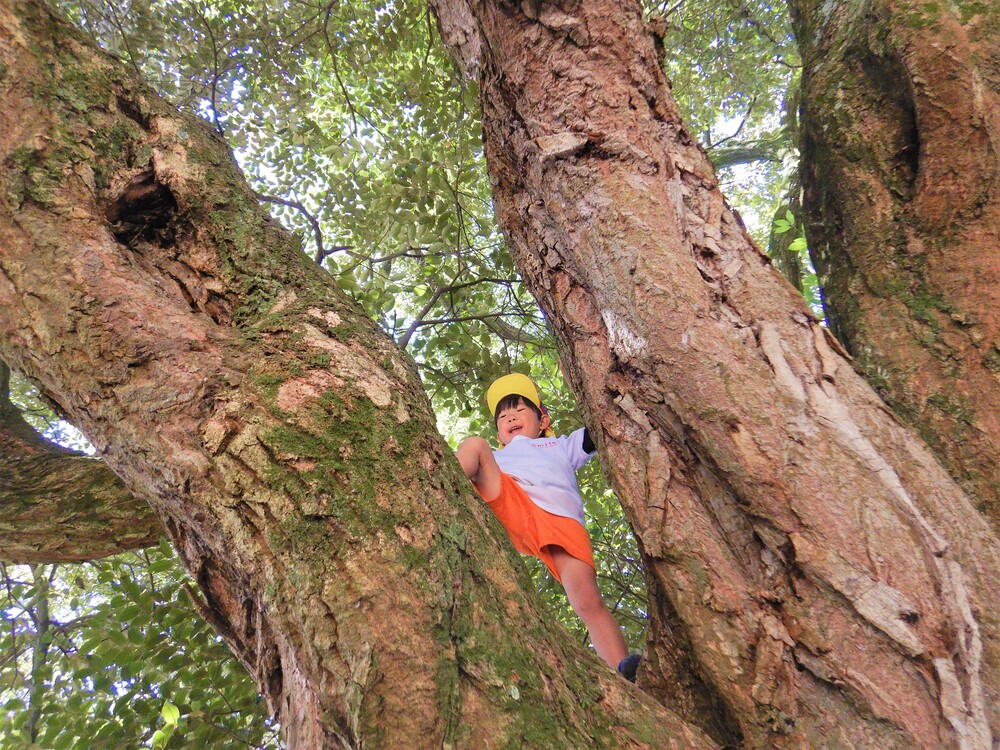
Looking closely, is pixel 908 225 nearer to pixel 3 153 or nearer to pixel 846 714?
pixel 846 714

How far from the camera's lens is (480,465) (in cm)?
263

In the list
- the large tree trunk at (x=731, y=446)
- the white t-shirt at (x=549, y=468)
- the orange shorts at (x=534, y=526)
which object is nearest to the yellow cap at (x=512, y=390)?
the white t-shirt at (x=549, y=468)

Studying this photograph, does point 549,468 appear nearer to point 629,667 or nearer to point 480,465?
point 480,465

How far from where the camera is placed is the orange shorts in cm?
289

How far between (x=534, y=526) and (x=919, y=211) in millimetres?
2011

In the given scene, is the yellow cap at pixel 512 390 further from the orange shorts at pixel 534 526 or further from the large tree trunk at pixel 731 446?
the large tree trunk at pixel 731 446

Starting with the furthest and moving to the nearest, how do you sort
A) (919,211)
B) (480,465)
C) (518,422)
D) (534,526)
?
(518,422), (534,526), (480,465), (919,211)

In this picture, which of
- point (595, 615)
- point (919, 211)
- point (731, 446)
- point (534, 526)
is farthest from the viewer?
point (534, 526)

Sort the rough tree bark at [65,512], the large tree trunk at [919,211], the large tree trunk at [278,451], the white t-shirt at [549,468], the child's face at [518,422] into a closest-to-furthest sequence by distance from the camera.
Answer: the large tree trunk at [278,451]
the large tree trunk at [919,211]
the rough tree bark at [65,512]
the white t-shirt at [549,468]
the child's face at [518,422]

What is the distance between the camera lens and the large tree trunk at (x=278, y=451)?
3.62 feet

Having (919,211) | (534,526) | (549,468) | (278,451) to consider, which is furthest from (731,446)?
(549,468)

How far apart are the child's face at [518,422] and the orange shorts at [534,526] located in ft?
3.28

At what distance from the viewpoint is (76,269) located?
4.86 ft

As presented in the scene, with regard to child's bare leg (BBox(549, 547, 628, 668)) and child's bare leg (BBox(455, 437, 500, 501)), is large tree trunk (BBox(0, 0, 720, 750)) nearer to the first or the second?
child's bare leg (BBox(455, 437, 500, 501))
